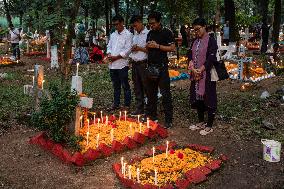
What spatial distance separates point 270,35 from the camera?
966 inches

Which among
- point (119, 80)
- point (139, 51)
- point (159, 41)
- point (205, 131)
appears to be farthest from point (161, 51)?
point (119, 80)

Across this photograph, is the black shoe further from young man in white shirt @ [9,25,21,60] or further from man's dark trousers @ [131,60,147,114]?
young man in white shirt @ [9,25,21,60]

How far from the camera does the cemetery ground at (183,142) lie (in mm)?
5660

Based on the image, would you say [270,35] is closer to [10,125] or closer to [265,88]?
[265,88]

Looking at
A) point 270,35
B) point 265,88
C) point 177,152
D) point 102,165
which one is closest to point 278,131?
point 177,152

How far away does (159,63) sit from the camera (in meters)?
7.88

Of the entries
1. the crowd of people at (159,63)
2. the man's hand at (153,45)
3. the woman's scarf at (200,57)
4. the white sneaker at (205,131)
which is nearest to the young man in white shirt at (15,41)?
the crowd of people at (159,63)

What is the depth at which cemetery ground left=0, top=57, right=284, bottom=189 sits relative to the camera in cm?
566

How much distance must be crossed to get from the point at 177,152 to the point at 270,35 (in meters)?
19.9

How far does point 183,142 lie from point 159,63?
5.38 feet

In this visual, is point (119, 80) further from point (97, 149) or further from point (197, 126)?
point (97, 149)

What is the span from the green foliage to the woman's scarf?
2.37m

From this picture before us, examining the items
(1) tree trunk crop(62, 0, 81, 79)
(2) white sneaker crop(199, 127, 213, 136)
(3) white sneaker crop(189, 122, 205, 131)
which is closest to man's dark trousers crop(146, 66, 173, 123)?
(3) white sneaker crop(189, 122, 205, 131)

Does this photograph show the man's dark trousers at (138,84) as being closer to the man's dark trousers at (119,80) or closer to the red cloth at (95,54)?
the man's dark trousers at (119,80)
